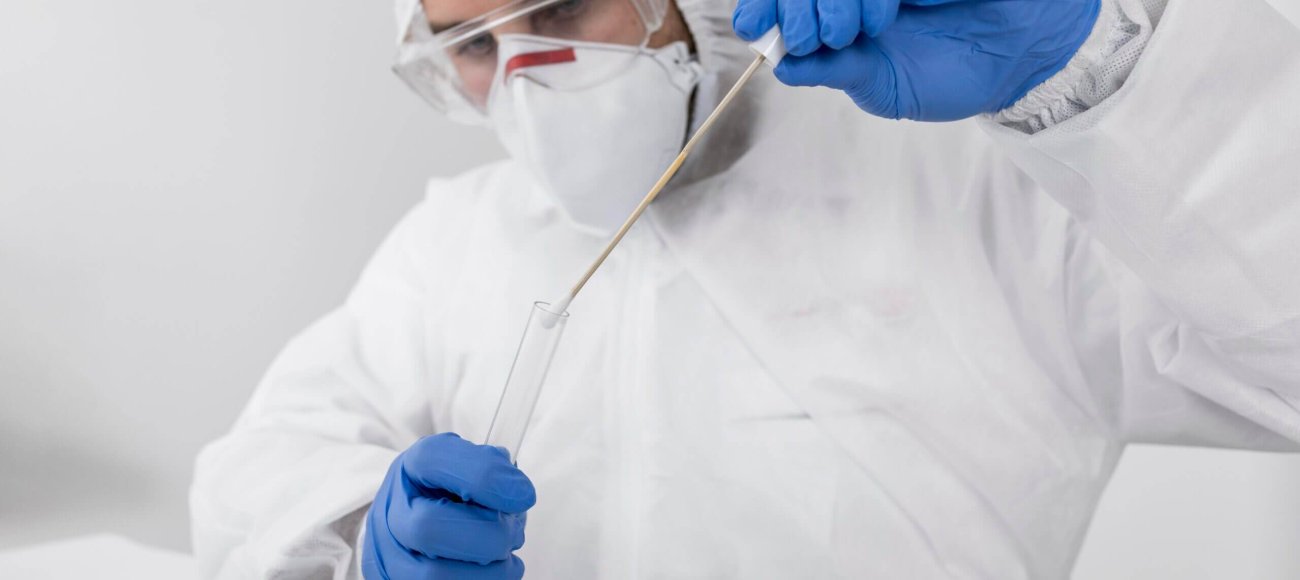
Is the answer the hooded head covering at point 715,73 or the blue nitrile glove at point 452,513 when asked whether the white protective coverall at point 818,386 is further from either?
the blue nitrile glove at point 452,513

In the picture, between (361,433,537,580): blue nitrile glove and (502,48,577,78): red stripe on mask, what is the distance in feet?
1.30

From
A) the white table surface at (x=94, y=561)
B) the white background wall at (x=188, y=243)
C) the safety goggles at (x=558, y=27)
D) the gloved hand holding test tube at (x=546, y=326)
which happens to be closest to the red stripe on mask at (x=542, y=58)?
the safety goggles at (x=558, y=27)

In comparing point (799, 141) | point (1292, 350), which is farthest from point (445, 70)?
point (1292, 350)

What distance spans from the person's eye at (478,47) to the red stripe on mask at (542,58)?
0.07m

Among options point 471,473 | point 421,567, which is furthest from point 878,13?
point 421,567

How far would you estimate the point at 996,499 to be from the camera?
0.98 meters

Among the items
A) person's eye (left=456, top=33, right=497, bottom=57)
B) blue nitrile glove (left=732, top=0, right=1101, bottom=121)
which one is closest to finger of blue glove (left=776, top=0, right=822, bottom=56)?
blue nitrile glove (left=732, top=0, right=1101, bottom=121)

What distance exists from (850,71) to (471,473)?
1.47 feet

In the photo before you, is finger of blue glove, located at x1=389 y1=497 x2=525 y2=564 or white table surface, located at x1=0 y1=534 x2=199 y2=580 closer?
finger of blue glove, located at x1=389 y1=497 x2=525 y2=564

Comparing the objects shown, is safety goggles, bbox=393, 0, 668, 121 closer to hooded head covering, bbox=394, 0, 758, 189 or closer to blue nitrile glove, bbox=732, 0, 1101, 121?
hooded head covering, bbox=394, 0, 758, 189

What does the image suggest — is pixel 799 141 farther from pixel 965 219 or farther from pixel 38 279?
pixel 38 279

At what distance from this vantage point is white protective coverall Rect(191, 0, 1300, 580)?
969 mm

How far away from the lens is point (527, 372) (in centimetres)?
81

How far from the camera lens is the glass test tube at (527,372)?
2.60 feet
